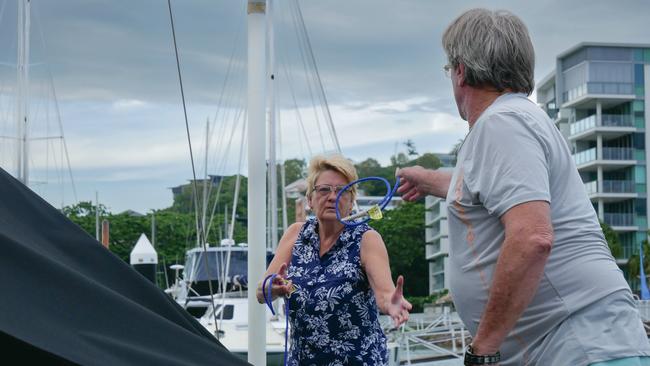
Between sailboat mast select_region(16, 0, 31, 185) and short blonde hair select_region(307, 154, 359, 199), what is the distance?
1458cm

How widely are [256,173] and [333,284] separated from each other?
1.04m


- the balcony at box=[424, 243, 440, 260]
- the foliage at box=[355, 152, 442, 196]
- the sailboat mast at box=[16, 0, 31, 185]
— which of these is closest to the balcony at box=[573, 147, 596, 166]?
the balcony at box=[424, 243, 440, 260]

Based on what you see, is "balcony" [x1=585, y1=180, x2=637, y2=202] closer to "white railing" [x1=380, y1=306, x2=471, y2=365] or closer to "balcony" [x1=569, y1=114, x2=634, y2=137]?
"balcony" [x1=569, y1=114, x2=634, y2=137]

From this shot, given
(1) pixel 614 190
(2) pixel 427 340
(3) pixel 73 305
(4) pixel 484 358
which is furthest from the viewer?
(1) pixel 614 190

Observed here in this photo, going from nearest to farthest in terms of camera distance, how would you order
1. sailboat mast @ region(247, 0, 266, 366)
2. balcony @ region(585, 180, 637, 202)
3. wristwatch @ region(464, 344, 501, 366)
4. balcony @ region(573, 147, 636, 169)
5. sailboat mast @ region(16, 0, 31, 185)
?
wristwatch @ region(464, 344, 501, 366)
sailboat mast @ region(247, 0, 266, 366)
sailboat mast @ region(16, 0, 31, 185)
balcony @ region(585, 180, 637, 202)
balcony @ region(573, 147, 636, 169)

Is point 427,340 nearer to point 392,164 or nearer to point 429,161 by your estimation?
point 429,161

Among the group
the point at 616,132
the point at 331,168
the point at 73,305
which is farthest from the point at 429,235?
the point at 73,305

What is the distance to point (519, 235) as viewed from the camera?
2.47 m

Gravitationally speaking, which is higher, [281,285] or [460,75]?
[460,75]

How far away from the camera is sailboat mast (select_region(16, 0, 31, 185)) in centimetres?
1841

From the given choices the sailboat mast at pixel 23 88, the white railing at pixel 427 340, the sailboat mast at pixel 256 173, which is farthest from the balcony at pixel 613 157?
the sailboat mast at pixel 256 173

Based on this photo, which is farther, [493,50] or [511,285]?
[493,50]

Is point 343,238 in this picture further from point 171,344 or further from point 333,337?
point 171,344

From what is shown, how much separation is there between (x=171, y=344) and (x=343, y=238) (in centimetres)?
220
